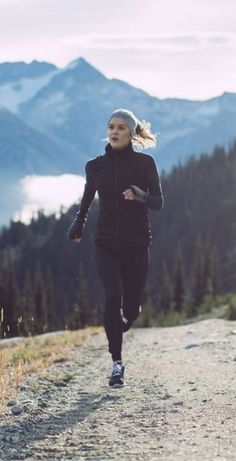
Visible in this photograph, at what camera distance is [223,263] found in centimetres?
14875

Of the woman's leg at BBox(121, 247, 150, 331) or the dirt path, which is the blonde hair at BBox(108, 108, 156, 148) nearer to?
the woman's leg at BBox(121, 247, 150, 331)

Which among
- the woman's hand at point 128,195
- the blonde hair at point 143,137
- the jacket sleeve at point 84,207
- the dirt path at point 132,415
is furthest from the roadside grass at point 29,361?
the blonde hair at point 143,137

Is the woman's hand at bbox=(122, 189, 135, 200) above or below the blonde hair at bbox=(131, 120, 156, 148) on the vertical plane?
below

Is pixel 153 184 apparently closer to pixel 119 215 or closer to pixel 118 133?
pixel 119 215

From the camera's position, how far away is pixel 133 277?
307 inches

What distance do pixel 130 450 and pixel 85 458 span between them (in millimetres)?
323

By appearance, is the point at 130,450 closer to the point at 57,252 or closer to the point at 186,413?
the point at 186,413

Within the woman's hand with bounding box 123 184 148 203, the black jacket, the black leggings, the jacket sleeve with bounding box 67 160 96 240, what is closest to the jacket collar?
the black jacket

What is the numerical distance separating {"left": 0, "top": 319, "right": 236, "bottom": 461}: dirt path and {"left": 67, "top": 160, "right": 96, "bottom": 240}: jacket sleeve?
1.69 metres

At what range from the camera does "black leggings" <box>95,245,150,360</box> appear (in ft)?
24.7

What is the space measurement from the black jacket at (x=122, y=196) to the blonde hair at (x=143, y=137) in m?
0.17

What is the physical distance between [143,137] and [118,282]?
1.62m

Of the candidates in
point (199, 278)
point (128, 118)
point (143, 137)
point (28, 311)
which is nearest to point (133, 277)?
point (143, 137)

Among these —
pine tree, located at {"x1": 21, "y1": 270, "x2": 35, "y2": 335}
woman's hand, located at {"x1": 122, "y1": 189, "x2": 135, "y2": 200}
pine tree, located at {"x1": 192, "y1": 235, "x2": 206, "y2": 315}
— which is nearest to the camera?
woman's hand, located at {"x1": 122, "y1": 189, "x2": 135, "y2": 200}
